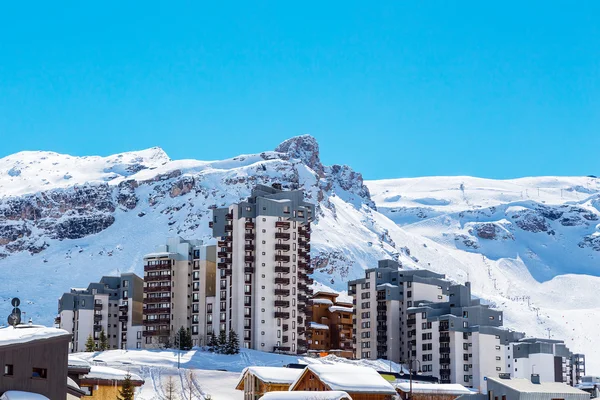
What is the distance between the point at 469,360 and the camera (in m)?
166

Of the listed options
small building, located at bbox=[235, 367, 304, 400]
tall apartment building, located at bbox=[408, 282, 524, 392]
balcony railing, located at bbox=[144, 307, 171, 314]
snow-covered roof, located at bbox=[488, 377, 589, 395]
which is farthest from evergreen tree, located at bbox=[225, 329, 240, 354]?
snow-covered roof, located at bbox=[488, 377, 589, 395]

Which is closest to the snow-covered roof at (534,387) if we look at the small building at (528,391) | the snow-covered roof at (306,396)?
the small building at (528,391)

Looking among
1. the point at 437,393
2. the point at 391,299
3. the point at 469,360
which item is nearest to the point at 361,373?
the point at 437,393

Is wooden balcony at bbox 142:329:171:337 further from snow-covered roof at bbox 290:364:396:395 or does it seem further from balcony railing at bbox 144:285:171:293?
snow-covered roof at bbox 290:364:396:395

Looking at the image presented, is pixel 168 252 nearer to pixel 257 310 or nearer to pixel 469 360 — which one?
pixel 257 310

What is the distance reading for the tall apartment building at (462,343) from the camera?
A: 165m

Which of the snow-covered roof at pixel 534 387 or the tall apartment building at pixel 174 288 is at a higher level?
the tall apartment building at pixel 174 288

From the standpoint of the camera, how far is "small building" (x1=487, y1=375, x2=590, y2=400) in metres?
81.2

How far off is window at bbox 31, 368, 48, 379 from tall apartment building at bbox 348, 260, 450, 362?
5925 inches

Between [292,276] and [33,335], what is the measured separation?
143 metres

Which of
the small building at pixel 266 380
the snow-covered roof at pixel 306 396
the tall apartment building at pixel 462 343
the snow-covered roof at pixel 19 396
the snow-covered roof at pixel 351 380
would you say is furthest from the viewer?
the tall apartment building at pixel 462 343

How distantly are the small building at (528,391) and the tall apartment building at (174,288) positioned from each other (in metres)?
101

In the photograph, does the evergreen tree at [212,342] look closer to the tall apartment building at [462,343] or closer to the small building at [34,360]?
the tall apartment building at [462,343]

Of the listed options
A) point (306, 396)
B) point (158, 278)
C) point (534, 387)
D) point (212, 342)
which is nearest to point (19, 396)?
point (306, 396)
